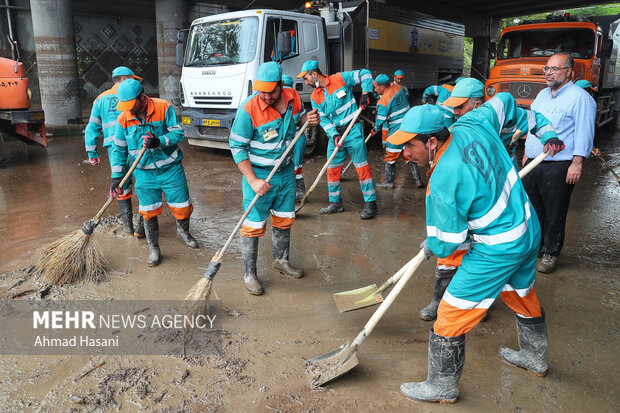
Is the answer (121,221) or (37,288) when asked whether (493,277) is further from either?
(121,221)

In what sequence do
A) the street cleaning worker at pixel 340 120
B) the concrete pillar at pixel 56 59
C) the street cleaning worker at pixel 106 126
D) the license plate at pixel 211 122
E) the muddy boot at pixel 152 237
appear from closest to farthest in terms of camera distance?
the muddy boot at pixel 152 237, the street cleaning worker at pixel 106 126, the street cleaning worker at pixel 340 120, the license plate at pixel 211 122, the concrete pillar at pixel 56 59

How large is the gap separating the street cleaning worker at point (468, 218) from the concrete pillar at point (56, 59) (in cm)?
1200

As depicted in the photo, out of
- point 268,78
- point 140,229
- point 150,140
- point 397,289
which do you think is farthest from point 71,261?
point 397,289

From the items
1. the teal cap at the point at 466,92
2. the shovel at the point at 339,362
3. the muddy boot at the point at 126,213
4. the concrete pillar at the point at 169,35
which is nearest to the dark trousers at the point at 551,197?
the teal cap at the point at 466,92

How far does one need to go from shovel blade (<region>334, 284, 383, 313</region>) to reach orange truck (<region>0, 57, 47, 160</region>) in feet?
23.7

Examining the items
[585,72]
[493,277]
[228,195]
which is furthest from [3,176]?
[585,72]

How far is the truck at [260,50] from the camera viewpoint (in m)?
7.88

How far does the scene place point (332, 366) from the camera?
2658mm

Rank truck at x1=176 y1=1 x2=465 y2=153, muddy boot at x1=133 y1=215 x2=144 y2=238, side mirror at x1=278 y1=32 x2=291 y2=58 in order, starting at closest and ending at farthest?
muddy boot at x1=133 y1=215 x2=144 y2=238
side mirror at x1=278 y1=32 x2=291 y2=58
truck at x1=176 y1=1 x2=465 y2=153

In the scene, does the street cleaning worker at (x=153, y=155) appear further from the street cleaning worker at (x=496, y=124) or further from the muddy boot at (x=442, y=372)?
the muddy boot at (x=442, y=372)

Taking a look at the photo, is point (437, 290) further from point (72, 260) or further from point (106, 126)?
point (106, 126)

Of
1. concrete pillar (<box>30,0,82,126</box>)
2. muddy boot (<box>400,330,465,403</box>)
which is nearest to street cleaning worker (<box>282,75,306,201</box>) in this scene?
muddy boot (<box>400,330,465,403</box>)

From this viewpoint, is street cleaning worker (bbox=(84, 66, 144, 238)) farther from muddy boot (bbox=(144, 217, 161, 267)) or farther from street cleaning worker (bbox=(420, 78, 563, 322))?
street cleaning worker (bbox=(420, 78, 563, 322))

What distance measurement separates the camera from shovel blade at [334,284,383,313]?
316 cm
